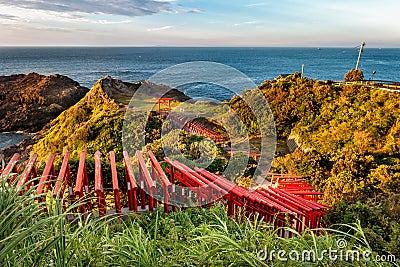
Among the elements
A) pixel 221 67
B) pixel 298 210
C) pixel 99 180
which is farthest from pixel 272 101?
pixel 99 180

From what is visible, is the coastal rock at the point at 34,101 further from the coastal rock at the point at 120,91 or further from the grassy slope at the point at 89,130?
the coastal rock at the point at 120,91

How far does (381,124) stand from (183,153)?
832 cm

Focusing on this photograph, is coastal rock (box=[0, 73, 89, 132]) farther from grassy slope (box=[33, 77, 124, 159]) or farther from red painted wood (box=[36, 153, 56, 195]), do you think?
red painted wood (box=[36, 153, 56, 195])

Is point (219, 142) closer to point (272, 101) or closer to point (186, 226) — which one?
point (272, 101)

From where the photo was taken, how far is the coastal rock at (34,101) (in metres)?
27.4

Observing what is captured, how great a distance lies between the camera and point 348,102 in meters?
15.3

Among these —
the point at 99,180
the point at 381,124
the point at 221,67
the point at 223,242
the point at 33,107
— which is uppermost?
the point at 221,67

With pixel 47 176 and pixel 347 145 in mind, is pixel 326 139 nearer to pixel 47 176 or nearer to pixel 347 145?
pixel 347 145

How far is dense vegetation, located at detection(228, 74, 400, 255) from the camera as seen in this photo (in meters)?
4.79
